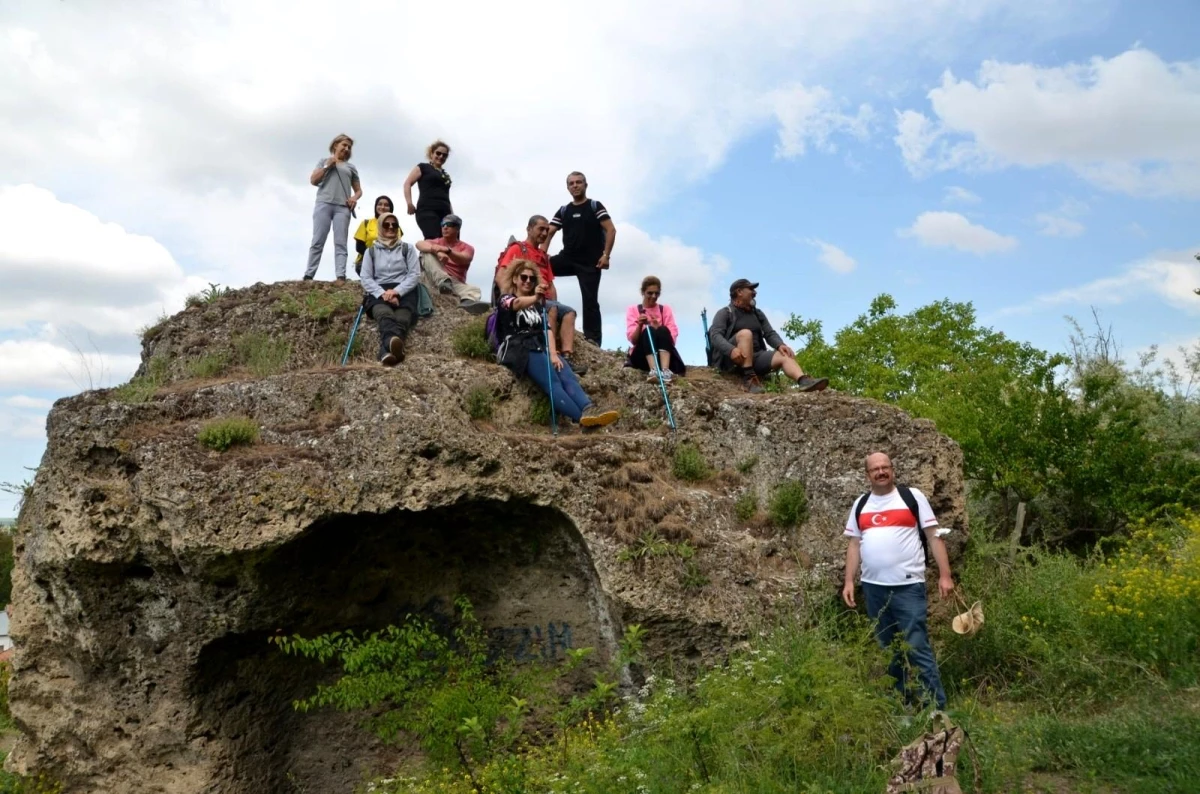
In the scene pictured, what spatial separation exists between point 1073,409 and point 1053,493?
119 centimetres

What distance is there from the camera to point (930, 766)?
4.83 meters

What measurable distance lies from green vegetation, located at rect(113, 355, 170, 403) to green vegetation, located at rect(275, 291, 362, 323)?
1475 millimetres

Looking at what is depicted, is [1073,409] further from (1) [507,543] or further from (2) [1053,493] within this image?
(1) [507,543]

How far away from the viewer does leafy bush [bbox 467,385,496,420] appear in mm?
8945

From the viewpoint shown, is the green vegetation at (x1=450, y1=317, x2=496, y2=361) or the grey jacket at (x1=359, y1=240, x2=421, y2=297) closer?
the green vegetation at (x1=450, y1=317, x2=496, y2=361)

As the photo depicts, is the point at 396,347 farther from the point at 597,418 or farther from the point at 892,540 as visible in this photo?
the point at 892,540

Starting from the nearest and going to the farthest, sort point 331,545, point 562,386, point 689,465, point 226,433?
1. point 226,433
2. point 331,545
3. point 689,465
4. point 562,386

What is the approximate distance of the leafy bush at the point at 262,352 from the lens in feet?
33.6

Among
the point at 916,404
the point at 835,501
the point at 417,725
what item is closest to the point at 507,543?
the point at 417,725

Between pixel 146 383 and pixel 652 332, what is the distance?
17.7ft

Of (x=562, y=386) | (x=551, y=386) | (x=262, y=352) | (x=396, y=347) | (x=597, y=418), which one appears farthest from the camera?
(x=262, y=352)

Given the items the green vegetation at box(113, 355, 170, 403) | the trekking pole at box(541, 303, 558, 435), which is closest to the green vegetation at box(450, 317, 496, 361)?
the trekking pole at box(541, 303, 558, 435)

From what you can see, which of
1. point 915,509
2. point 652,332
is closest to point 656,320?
point 652,332

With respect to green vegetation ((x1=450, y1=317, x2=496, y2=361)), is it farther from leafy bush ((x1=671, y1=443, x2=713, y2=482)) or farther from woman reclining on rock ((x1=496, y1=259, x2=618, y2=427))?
leafy bush ((x1=671, y1=443, x2=713, y2=482))
